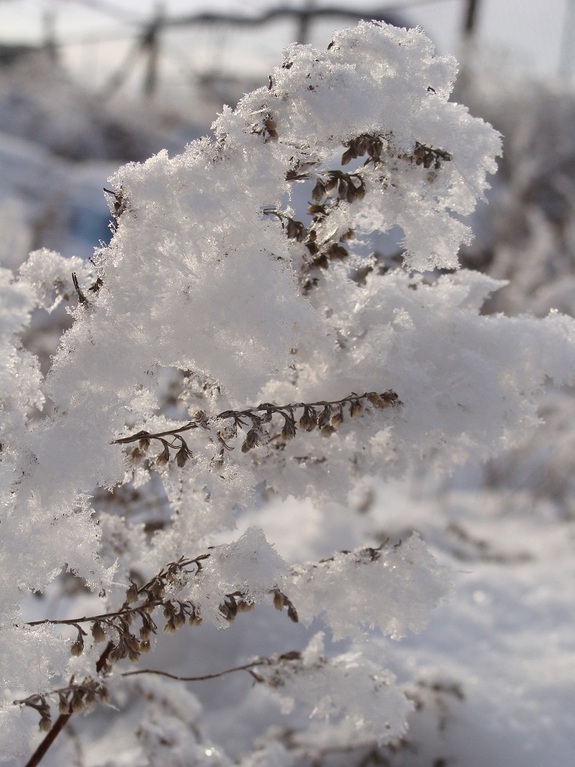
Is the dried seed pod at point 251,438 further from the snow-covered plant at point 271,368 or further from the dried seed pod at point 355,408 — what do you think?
the dried seed pod at point 355,408

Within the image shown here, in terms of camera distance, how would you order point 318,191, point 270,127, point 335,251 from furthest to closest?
1. point 335,251
2. point 318,191
3. point 270,127

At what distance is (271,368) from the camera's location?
3.81 ft

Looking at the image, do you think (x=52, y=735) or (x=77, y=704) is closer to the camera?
(x=77, y=704)

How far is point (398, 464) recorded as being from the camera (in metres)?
1.44

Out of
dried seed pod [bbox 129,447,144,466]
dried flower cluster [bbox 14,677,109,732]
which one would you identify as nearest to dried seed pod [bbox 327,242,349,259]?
dried seed pod [bbox 129,447,144,466]

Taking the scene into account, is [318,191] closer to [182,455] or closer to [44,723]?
[182,455]

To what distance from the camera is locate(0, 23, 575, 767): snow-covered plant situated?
1087 millimetres

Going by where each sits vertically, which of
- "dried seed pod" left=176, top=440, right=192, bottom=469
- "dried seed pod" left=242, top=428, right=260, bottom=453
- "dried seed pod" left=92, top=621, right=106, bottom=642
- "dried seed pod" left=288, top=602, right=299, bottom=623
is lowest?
"dried seed pod" left=92, top=621, right=106, bottom=642

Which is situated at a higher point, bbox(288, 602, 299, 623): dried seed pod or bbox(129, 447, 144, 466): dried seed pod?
bbox(129, 447, 144, 466): dried seed pod

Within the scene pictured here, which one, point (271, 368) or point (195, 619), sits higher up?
point (271, 368)

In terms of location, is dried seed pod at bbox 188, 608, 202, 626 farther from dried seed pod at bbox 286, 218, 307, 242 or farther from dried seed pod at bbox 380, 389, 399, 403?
dried seed pod at bbox 286, 218, 307, 242

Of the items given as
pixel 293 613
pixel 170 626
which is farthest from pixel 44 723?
pixel 293 613

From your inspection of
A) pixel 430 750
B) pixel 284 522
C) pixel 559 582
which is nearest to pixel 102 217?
pixel 284 522

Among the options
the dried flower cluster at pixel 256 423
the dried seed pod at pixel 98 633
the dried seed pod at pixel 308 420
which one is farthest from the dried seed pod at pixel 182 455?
Result: the dried seed pod at pixel 98 633
